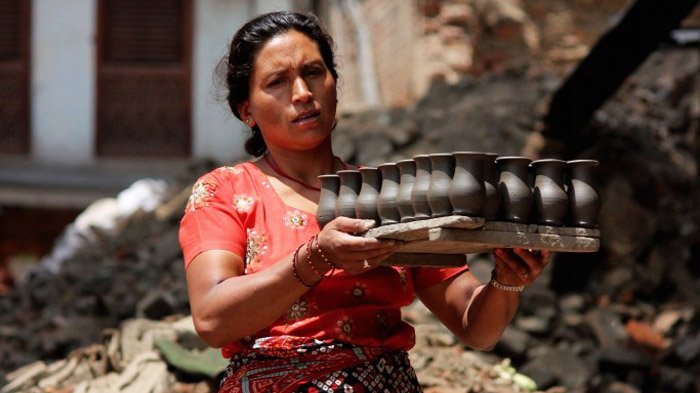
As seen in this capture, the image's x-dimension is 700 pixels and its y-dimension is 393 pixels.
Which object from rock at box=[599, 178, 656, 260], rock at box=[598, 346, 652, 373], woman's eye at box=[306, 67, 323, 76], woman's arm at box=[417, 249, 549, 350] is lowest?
rock at box=[598, 346, 652, 373]

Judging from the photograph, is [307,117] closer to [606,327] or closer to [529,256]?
[529,256]

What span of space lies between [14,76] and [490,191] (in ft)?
36.6

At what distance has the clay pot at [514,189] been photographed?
8.23 ft

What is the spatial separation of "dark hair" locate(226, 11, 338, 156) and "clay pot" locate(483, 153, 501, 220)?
56 centimetres

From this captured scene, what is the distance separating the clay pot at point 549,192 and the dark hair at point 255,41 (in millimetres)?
610

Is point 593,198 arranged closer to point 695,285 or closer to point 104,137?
point 695,285

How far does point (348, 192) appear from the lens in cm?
260

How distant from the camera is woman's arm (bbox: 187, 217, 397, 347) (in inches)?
96.4

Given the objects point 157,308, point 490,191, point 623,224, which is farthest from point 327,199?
point 623,224

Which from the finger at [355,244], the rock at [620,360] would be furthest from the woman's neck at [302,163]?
the rock at [620,360]

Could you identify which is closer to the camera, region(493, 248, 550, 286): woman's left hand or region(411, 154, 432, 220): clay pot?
region(411, 154, 432, 220): clay pot

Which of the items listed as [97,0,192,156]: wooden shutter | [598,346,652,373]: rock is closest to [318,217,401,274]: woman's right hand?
[598,346,652,373]: rock

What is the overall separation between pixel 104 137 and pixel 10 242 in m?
1.48

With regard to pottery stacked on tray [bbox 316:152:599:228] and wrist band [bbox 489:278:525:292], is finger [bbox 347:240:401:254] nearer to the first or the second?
pottery stacked on tray [bbox 316:152:599:228]
